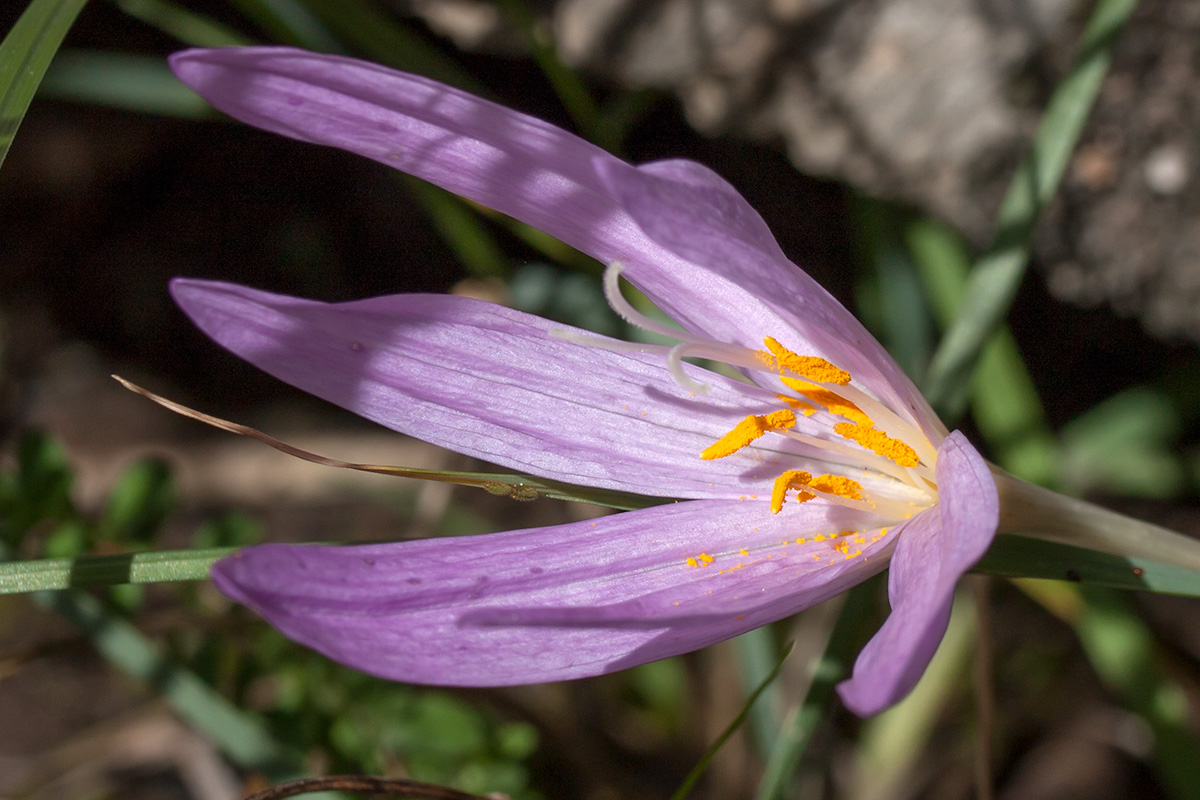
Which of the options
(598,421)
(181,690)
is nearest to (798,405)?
(598,421)

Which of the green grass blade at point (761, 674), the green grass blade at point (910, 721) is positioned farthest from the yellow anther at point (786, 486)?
the green grass blade at point (910, 721)

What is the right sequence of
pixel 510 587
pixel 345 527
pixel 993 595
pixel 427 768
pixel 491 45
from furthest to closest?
pixel 345 527 < pixel 993 595 < pixel 491 45 < pixel 427 768 < pixel 510 587

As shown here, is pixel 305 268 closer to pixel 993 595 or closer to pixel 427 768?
pixel 427 768

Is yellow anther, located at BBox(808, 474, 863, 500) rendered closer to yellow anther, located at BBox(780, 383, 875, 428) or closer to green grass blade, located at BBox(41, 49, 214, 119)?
yellow anther, located at BBox(780, 383, 875, 428)

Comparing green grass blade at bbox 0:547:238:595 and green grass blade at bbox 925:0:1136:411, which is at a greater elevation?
green grass blade at bbox 925:0:1136:411

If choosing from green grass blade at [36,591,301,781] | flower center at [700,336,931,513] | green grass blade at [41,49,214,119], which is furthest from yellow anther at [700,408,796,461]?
green grass blade at [41,49,214,119]

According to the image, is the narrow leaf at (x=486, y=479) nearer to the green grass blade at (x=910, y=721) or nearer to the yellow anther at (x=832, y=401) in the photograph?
the yellow anther at (x=832, y=401)

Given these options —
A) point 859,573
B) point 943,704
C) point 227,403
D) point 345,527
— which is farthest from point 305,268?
point 943,704

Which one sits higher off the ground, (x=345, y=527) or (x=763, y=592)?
(x=763, y=592)

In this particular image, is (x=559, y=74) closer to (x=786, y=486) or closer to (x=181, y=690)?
(x=786, y=486)
